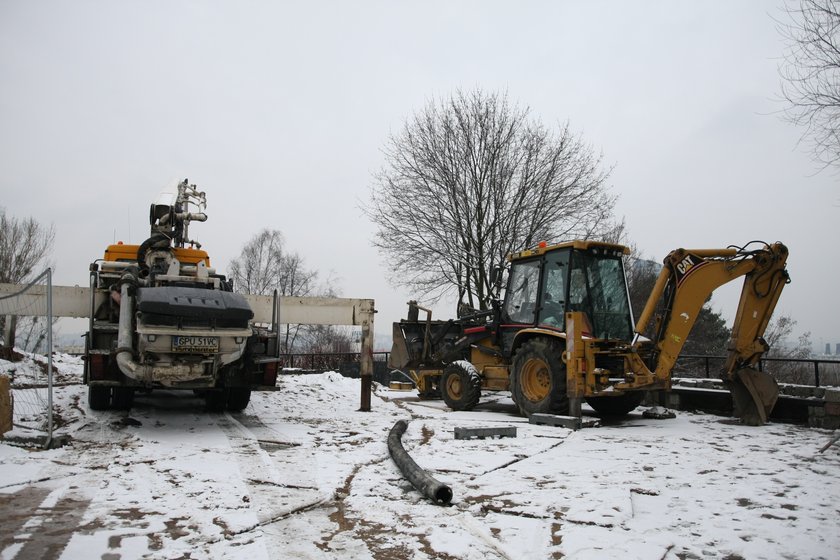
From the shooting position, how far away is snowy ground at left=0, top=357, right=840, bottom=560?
429cm

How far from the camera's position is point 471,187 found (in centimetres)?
2066

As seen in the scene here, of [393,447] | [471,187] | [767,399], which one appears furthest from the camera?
[471,187]

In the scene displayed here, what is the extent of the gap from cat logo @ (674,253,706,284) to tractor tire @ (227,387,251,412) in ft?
24.1

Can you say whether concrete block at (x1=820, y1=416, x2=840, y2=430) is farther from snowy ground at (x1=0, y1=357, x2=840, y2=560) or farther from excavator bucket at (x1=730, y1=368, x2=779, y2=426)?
excavator bucket at (x1=730, y1=368, x2=779, y2=426)

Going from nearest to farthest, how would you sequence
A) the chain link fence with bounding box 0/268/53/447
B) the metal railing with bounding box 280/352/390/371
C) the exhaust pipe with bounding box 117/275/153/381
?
the chain link fence with bounding box 0/268/53/447 < the exhaust pipe with bounding box 117/275/153/381 < the metal railing with bounding box 280/352/390/371

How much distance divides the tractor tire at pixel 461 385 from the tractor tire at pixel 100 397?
6.16m

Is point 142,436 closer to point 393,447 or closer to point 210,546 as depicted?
point 393,447

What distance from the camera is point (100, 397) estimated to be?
9.66m

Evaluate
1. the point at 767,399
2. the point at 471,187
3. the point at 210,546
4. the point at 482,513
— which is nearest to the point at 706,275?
the point at 767,399

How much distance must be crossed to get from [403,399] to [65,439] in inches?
333

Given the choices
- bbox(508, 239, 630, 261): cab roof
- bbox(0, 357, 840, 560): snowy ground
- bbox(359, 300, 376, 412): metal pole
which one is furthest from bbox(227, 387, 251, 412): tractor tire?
bbox(508, 239, 630, 261): cab roof

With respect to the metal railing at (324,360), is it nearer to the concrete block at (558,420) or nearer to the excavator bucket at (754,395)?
the concrete block at (558,420)

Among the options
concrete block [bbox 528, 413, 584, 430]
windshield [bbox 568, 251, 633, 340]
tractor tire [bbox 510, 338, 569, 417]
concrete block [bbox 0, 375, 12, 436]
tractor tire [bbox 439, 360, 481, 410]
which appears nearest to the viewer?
concrete block [bbox 0, 375, 12, 436]

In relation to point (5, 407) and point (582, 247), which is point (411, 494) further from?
point (582, 247)
